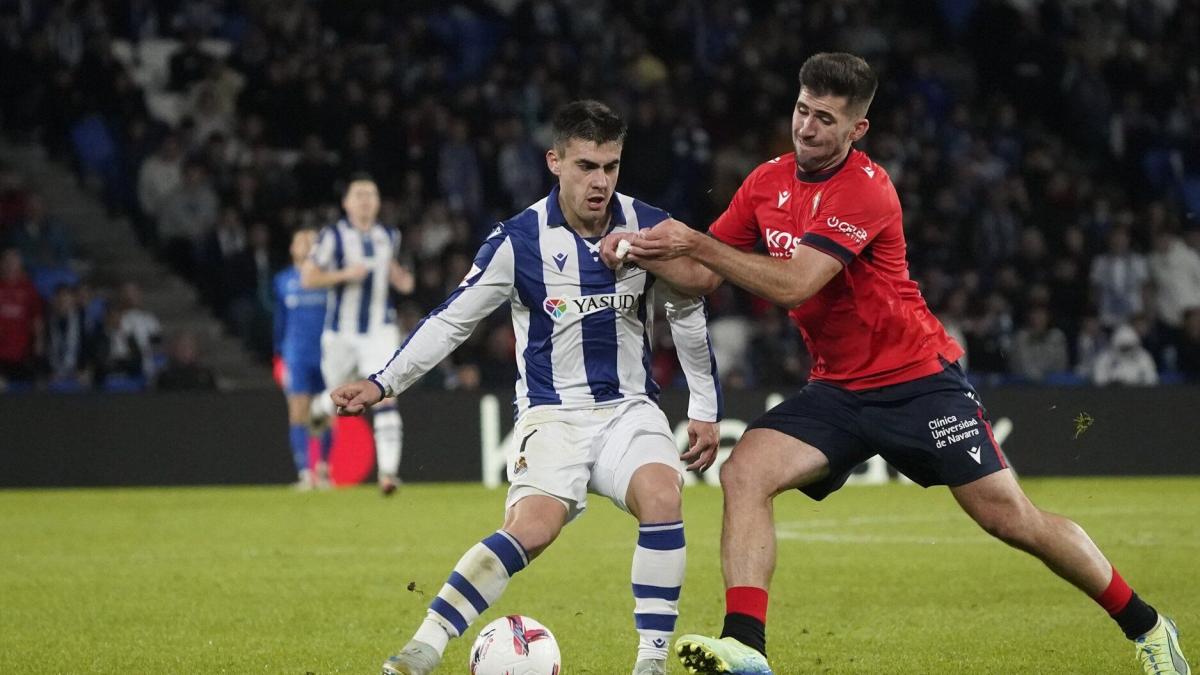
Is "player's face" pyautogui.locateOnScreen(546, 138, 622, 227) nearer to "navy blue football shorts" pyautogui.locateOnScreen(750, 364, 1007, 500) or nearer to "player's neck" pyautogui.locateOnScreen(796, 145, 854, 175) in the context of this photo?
"player's neck" pyautogui.locateOnScreen(796, 145, 854, 175)

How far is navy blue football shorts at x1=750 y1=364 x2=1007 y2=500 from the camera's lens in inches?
221

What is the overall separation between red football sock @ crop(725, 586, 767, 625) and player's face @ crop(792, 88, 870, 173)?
1403 mm

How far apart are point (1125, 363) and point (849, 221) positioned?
1119cm

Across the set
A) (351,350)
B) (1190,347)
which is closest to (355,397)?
(351,350)

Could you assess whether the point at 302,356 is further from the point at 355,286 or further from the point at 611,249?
the point at 611,249

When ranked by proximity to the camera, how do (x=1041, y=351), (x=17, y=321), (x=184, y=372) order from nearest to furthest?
(x=184, y=372)
(x=17, y=321)
(x=1041, y=351)

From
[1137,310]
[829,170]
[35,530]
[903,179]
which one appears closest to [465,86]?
[903,179]

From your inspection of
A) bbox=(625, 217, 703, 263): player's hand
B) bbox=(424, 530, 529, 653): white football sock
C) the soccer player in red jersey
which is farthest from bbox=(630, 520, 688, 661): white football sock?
bbox=(625, 217, 703, 263): player's hand

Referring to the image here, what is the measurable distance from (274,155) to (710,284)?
1245 cm

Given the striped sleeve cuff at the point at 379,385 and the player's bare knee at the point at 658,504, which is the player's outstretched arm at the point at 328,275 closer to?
the striped sleeve cuff at the point at 379,385

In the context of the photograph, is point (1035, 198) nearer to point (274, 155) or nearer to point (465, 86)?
point (465, 86)

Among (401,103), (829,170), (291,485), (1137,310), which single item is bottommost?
(291,485)

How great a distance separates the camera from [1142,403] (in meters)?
14.6

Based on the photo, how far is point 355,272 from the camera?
43.8ft
